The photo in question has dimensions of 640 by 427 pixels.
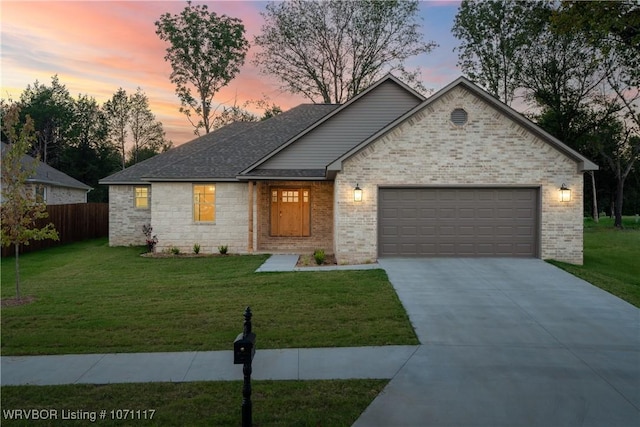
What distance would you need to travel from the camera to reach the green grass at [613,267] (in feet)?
33.8

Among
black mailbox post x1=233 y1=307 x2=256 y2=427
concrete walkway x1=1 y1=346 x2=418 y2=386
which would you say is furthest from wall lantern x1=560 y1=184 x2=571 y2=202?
black mailbox post x1=233 y1=307 x2=256 y2=427

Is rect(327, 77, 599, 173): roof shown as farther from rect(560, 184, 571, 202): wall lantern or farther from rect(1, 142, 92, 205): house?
rect(1, 142, 92, 205): house

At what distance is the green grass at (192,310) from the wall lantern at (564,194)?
6535 mm

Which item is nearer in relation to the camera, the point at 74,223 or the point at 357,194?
the point at 357,194

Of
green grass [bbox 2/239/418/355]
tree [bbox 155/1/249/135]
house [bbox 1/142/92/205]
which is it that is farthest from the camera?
tree [bbox 155/1/249/135]

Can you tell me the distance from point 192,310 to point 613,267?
46.1ft

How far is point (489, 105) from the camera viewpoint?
13.0 m

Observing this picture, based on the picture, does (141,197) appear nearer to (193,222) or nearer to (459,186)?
(193,222)

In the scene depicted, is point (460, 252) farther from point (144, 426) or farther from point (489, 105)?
point (144, 426)

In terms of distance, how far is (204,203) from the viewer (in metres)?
17.1

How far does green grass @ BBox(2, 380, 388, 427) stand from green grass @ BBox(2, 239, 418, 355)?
1290 mm

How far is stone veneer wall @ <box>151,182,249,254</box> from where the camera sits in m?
16.9

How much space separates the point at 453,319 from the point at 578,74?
97.5 ft

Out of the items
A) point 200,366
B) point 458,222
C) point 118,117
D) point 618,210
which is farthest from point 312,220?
point 118,117
